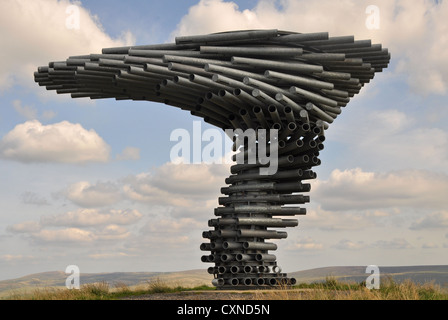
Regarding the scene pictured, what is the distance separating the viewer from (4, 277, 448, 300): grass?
1171 centimetres

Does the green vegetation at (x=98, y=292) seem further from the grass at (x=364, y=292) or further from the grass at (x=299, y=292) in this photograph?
the grass at (x=364, y=292)

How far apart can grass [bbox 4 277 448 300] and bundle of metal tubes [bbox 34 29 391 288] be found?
1563 millimetres

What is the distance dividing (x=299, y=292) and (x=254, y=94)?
490cm

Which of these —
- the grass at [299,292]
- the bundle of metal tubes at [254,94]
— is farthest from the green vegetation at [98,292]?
the bundle of metal tubes at [254,94]

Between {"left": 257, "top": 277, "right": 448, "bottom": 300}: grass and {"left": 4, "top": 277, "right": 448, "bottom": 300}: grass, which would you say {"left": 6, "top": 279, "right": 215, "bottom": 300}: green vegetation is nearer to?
{"left": 4, "top": 277, "right": 448, "bottom": 300}: grass

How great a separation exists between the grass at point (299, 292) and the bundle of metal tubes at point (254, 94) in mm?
1563

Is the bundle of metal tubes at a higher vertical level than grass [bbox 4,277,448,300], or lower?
higher

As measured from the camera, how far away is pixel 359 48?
51.7 feet

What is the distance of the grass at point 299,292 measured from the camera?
11711 millimetres

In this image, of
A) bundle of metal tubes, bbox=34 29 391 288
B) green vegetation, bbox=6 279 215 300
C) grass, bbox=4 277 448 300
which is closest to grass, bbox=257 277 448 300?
grass, bbox=4 277 448 300

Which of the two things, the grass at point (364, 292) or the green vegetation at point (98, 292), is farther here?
the green vegetation at point (98, 292)
